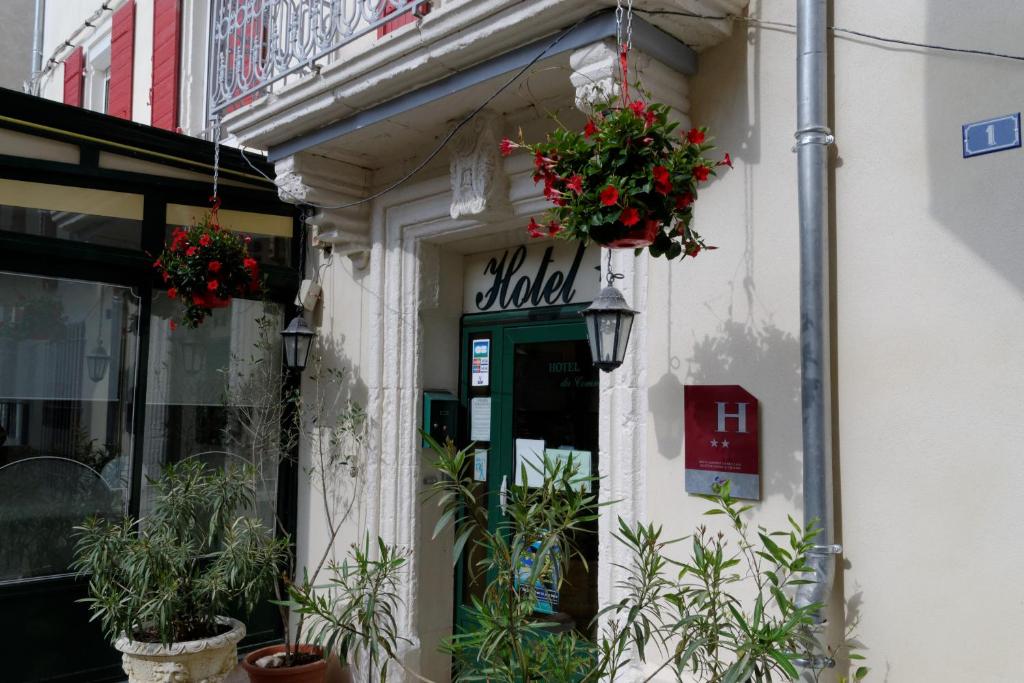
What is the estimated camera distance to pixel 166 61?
6.92 metres

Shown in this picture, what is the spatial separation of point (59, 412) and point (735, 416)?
4077 millimetres

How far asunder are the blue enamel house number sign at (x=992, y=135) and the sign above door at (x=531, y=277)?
1.94 metres

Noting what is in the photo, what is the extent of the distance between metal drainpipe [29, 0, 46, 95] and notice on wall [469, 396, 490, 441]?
307 inches

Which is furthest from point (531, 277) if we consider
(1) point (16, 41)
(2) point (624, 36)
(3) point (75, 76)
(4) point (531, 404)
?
(1) point (16, 41)

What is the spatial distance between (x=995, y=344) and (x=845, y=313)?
508 mm

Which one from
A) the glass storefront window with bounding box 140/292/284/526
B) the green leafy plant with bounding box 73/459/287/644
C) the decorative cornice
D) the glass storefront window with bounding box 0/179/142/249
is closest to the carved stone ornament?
the decorative cornice

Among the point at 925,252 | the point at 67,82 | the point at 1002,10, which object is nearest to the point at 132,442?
the point at 925,252

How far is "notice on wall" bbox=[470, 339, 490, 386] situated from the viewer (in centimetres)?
497

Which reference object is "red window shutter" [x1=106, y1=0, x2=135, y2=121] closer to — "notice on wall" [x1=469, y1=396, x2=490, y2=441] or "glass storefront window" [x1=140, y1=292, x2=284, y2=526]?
"glass storefront window" [x1=140, y1=292, x2=284, y2=526]

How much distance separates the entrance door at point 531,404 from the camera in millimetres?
4281

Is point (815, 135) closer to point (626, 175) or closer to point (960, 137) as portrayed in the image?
point (960, 137)

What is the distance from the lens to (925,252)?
2717 mm

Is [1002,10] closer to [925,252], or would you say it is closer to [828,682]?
[925,252]

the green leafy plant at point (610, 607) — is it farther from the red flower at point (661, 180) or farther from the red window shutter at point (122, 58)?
the red window shutter at point (122, 58)
